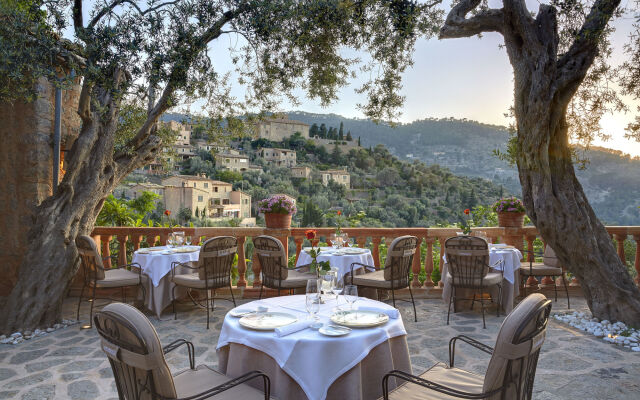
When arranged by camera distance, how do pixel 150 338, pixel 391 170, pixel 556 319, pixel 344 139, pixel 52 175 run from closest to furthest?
1. pixel 150 338
2. pixel 556 319
3. pixel 52 175
4. pixel 391 170
5. pixel 344 139

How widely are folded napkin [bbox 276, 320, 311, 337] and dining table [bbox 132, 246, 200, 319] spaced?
10.9ft

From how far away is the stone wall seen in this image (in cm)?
514

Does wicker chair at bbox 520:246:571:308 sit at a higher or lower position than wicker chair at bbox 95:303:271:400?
lower

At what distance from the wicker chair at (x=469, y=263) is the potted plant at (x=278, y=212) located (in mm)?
2150

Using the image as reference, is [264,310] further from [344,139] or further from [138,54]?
[344,139]

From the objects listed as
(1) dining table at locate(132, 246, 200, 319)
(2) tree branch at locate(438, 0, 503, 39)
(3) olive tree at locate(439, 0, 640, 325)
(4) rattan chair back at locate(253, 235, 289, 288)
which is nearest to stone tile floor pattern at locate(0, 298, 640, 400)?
(1) dining table at locate(132, 246, 200, 319)

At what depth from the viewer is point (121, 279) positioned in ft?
15.9

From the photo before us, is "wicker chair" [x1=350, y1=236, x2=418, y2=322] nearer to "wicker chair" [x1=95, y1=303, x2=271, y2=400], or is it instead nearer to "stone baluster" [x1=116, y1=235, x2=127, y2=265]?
"wicker chair" [x1=95, y1=303, x2=271, y2=400]

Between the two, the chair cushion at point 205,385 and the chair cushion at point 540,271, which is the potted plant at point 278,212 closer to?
the chair cushion at point 540,271

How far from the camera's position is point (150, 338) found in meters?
1.58

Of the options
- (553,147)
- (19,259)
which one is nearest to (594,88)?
(553,147)

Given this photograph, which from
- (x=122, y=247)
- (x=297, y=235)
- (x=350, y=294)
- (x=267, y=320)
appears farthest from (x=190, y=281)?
(x=350, y=294)

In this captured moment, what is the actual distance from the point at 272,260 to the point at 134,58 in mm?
2624

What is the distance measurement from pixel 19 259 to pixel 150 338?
15.9ft
